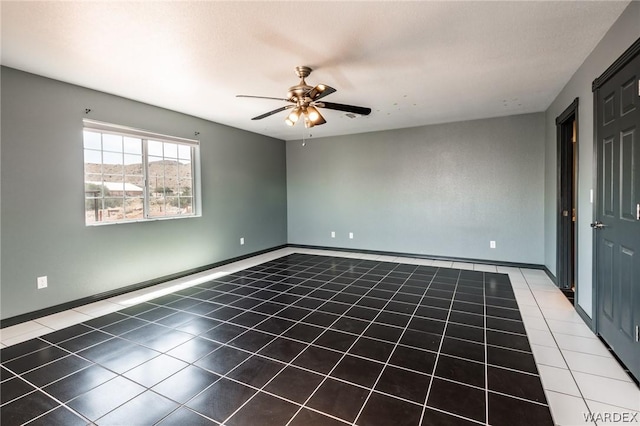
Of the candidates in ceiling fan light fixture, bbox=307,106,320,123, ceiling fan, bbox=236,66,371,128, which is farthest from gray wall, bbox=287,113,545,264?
ceiling fan light fixture, bbox=307,106,320,123

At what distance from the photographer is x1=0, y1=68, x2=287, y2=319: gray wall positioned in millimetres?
3002

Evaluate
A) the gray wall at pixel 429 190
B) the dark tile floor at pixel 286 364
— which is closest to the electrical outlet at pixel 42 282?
the dark tile floor at pixel 286 364

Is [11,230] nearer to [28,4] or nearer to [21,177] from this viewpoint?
[21,177]

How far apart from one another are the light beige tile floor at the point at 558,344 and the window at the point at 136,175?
105cm

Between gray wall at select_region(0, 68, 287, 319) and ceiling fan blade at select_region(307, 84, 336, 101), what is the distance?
2.61m

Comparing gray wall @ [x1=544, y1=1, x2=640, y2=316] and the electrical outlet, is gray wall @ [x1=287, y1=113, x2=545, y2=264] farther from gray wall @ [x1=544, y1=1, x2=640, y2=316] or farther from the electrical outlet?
the electrical outlet

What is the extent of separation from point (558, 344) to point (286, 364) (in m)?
2.16

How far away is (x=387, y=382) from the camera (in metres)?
2.01

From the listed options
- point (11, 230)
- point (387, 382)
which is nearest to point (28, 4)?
point (11, 230)

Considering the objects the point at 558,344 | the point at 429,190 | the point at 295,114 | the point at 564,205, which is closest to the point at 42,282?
the point at 295,114

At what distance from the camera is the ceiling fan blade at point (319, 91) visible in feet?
8.79

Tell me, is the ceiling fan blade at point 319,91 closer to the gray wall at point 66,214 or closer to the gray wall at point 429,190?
the gray wall at point 66,214

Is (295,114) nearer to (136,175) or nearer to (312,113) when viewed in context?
(312,113)

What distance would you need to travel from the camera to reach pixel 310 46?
259cm
